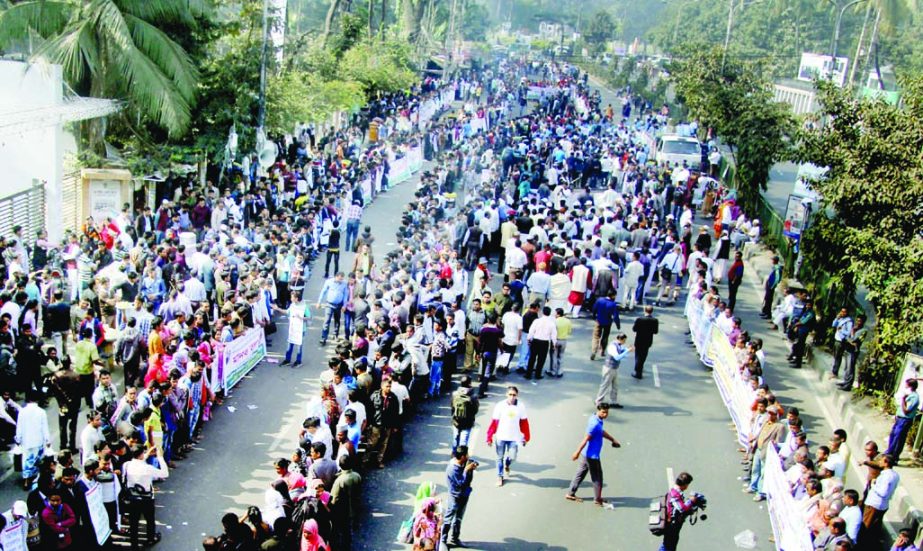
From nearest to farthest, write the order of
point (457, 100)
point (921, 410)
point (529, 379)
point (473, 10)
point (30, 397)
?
point (30, 397)
point (921, 410)
point (529, 379)
point (457, 100)
point (473, 10)

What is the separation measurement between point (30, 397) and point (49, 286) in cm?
367

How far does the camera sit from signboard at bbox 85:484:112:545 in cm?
902

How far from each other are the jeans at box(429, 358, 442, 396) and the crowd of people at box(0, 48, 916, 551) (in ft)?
0.10

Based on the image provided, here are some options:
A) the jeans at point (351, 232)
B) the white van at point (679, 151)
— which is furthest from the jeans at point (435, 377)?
the white van at point (679, 151)

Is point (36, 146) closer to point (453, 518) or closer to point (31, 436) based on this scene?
point (31, 436)

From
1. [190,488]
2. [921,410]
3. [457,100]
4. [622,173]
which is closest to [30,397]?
[190,488]

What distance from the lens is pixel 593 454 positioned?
1130 cm

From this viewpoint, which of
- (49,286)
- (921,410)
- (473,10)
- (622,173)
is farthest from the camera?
(473,10)

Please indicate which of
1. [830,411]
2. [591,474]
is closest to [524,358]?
[591,474]

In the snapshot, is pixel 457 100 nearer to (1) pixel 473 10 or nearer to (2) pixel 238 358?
(2) pixel 238 358

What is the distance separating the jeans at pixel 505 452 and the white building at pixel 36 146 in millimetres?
12452

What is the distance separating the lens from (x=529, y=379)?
15.7 meters

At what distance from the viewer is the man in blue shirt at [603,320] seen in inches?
633

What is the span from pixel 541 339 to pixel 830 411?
200 inches
